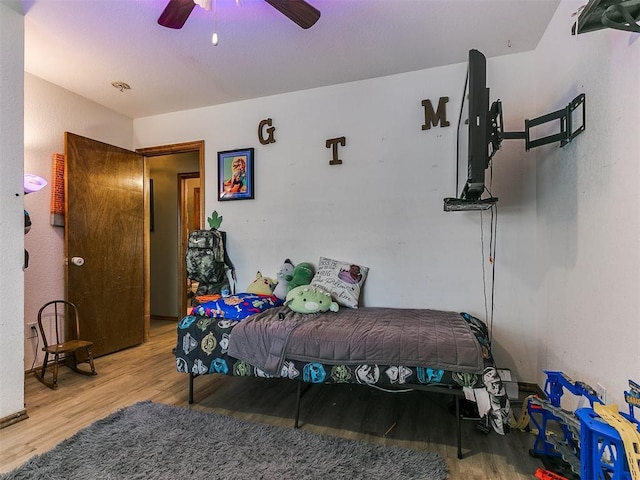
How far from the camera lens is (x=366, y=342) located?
1825 mm

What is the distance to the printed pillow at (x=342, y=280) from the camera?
103 inches

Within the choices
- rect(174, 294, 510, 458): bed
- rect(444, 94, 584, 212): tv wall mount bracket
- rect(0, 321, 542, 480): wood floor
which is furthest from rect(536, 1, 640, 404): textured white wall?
rect(0, 321, 542, 480): wood floor

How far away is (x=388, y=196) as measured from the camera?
9.04 feet

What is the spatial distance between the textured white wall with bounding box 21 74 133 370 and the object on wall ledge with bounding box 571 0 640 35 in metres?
3.81

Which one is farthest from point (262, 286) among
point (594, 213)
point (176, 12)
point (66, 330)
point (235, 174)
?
point (594, 213)

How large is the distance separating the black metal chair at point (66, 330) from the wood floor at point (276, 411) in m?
0.11

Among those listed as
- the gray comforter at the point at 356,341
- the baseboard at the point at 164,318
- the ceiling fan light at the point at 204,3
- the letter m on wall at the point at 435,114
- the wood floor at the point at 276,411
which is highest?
the ceiling fan light at the point at 204,3

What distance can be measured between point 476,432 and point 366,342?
0.88 meters

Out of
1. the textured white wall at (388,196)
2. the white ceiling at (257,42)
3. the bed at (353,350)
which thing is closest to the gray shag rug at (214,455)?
the bed at (353,350)

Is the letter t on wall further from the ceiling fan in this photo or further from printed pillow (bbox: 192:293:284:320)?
printed pillow (bbox: 192:293:284:320)

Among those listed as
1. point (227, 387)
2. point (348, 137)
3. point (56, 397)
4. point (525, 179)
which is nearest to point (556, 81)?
point (525, 179)

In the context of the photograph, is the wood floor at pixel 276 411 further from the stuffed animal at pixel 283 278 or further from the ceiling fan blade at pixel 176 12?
the ceiling fan blade at pixel 176 12

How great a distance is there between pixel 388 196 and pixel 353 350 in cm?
142

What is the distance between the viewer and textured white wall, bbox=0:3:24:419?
1.95 metres
